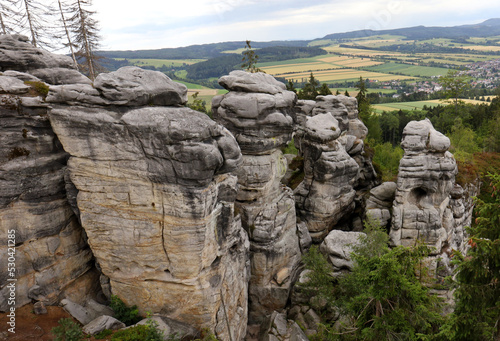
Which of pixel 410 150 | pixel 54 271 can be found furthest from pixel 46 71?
pixel 410 150

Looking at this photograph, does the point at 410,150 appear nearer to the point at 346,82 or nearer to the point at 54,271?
the point at 54,271

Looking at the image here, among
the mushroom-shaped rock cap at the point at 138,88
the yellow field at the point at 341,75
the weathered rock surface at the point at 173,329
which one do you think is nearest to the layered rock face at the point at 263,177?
the mushroom-shaped rock cap at the point at 138,88

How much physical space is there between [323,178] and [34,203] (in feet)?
71.7

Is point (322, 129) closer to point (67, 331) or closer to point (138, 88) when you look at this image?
point (138, 88)

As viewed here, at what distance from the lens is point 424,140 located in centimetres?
2650

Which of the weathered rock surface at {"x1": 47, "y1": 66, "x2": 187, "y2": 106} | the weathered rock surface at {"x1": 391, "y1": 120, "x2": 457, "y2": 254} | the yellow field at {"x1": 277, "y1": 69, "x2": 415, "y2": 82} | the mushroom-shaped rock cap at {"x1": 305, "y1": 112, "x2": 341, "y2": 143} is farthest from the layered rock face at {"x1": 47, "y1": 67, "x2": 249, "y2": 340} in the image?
the yellow field at {"x1": 277, "y1": 69, "x2": 415, "y2": 82}

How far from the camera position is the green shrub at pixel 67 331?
16.2 m

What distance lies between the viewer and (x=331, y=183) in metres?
29.9

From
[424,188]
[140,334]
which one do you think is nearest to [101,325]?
[140,334]

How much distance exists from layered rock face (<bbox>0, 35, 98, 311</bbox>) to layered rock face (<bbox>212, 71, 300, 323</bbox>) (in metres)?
11.2

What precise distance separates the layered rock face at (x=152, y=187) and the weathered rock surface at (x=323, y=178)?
41.1 ft

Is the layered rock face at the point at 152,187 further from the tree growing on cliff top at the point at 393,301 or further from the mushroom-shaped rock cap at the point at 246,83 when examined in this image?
the tree growing on cliff top at the point at 393,301

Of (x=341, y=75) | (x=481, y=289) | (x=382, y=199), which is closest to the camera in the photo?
(x=481, y=289)

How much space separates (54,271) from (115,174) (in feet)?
24.7
